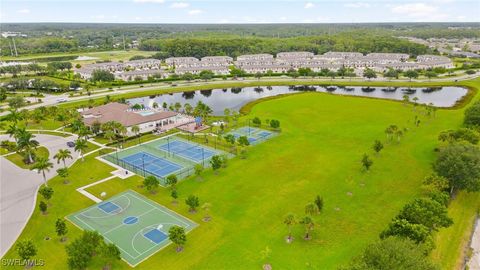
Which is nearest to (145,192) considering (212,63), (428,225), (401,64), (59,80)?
(428,225)

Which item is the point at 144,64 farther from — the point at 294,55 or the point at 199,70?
the point at 294,55

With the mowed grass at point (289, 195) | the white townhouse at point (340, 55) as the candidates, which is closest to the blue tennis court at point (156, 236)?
the mowed grass at point (289, 195)

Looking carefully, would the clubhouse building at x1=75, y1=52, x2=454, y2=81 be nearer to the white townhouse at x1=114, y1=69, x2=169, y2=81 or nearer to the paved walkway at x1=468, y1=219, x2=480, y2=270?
the white townhouse at x1=114, y1=69, x2=169, y2=81

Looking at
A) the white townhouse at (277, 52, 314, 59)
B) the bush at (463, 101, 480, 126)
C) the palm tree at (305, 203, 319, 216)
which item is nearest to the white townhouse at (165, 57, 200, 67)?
the white townhouse at (277, 52, 314, 59)

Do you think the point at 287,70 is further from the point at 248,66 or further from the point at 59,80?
the point at 59,80

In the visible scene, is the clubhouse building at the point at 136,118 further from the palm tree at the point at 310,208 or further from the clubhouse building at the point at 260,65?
the clubhouse building at the point at 260,65

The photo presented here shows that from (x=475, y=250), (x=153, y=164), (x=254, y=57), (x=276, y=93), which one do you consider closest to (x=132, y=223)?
(x=153, y=164)
